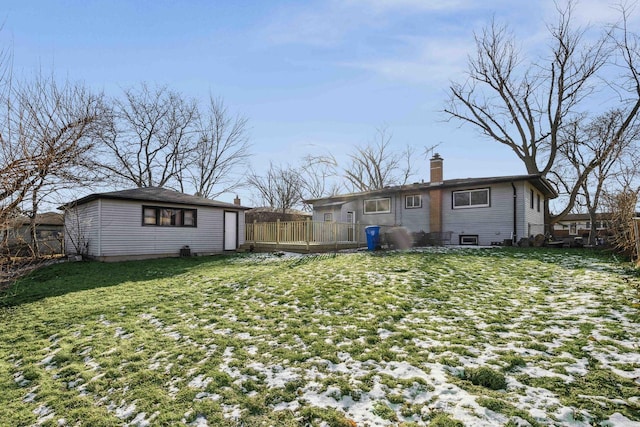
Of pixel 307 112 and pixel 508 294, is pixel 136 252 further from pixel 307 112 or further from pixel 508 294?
pixel 508 294

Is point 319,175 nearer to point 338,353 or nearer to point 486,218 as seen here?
point 486,218

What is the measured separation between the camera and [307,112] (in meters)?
19.0

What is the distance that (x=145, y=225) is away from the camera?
543 inches

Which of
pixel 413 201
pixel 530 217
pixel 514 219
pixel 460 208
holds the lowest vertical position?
pixel 514 219

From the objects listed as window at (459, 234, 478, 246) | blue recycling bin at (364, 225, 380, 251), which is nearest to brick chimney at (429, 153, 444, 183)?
window at (459, 234, 478, 246)

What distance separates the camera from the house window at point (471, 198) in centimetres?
1473

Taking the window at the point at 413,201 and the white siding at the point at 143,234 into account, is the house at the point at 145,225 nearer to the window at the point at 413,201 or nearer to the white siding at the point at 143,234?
the white siding at the point at 143,234

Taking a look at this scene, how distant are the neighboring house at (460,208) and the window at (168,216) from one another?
24.0 ft

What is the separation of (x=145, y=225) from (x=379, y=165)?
22929 millimetres

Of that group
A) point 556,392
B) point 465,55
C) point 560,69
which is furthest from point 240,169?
point 556,392

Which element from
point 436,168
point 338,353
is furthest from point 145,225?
point 436,168

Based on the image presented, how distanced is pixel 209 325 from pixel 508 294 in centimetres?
549

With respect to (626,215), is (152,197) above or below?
above

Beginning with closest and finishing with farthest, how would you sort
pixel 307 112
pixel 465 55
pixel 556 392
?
pixel 556 392, pixel 307 112, pixel 465 55
